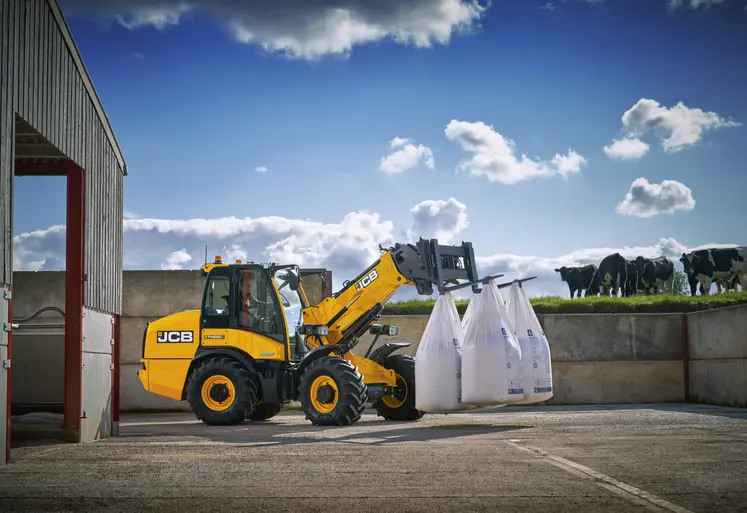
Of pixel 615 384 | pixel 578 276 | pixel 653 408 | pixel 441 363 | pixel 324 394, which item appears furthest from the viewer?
pixel 578 276

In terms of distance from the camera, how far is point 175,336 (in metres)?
15.4

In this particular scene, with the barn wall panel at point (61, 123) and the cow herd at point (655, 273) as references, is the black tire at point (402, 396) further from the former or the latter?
the cow herd at point (655, 273)

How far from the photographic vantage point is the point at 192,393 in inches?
582

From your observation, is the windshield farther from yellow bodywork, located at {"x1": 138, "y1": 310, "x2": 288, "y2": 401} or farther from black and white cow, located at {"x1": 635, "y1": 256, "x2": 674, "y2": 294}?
black and white cow, located at {"x1": 635, "y1": 256, "x2": 674, "y2": 294}

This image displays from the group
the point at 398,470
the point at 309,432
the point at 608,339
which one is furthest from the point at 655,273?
the point at 398,470

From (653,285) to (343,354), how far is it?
786 inches

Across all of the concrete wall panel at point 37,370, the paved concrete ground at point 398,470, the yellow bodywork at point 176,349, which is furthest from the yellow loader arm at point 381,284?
the concrete wall panel at point 37,370

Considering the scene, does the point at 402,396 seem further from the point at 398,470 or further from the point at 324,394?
the point at 398,470

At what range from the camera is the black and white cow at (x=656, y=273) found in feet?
108

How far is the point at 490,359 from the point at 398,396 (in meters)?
3.09

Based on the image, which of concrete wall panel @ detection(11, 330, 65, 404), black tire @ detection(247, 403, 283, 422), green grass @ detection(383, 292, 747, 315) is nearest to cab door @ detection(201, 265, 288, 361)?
black tire @ detection(247, 403, 283, 422)

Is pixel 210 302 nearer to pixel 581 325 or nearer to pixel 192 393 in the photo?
pixel 192 393

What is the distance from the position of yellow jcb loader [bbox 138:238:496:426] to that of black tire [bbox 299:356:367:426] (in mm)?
17

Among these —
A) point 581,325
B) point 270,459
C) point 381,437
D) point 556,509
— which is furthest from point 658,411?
point 556,509
